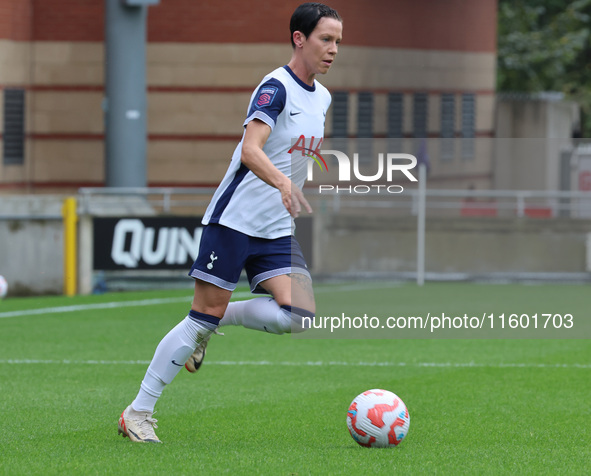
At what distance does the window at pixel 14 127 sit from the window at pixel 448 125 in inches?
372

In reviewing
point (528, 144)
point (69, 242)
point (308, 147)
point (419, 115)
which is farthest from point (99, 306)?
point (528, 144)

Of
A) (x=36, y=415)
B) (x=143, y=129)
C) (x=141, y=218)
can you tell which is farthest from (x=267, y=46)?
(x=36, y=415)

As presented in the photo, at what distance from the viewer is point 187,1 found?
23.0 metres

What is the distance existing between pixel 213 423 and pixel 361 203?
13786 mm

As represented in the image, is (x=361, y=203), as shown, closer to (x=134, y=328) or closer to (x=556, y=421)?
(x=134, y=328)

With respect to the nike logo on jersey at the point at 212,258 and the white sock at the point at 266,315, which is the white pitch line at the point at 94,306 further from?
the nike logo on jersey at the point at 212,258

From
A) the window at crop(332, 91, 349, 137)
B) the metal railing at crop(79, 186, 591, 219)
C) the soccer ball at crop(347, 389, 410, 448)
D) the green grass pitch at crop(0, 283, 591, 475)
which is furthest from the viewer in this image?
the window at crop(332, 91, 349, 137)

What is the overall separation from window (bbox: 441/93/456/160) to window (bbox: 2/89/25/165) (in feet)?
31.0

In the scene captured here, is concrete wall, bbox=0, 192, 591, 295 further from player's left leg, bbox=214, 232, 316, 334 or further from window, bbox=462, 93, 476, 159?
player's left leg, bbox=214, 232, 316, 334

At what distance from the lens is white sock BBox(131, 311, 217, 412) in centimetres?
641

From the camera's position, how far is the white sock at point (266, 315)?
21.3 feet

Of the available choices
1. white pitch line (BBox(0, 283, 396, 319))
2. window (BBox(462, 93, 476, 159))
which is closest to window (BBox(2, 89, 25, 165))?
white pitch line (BBox(0, 283, 396, 319))

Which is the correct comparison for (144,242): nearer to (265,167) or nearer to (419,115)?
(265,167)

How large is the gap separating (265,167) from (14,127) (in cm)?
1795
